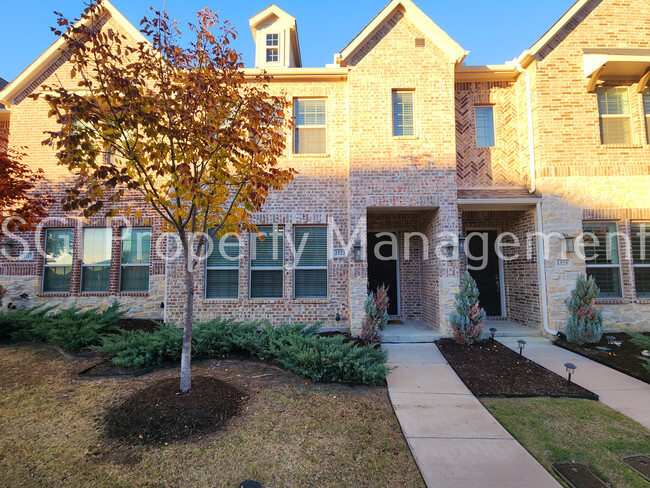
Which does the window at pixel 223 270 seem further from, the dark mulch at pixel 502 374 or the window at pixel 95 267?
the dark mulch at pixel 502 374

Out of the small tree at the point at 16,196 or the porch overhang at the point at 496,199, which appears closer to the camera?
the small tree at the point at 16,196

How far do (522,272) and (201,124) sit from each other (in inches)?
318

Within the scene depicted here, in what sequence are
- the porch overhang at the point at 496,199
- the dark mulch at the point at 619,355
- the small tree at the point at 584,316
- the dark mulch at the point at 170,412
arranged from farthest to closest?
the porch overhang at the point at 496,199, the small tree at the point at 584,316, the dark mulch at the point at 619,355, the dark mulch at the point at 170,412

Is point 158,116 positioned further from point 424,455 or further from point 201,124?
point 424,455

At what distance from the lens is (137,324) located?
25.4ft

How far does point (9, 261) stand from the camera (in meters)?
8.29

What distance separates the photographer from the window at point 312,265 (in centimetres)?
781

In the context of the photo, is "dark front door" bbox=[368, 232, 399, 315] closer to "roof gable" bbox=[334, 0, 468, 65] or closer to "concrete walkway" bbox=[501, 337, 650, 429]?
"concrete walkway" bbox=[501, 337, 650, 429]

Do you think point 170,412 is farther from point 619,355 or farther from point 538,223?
point 538,223

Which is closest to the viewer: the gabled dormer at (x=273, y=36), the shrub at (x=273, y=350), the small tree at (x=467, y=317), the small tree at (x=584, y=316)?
the shrub at (x=273, y=350)

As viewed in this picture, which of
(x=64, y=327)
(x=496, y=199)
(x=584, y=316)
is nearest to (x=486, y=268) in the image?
(x=496, y=199)

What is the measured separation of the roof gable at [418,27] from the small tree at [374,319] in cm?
571

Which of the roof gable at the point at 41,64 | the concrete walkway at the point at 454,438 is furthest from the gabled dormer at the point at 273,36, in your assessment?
the concrete walkway at the point at 454,438

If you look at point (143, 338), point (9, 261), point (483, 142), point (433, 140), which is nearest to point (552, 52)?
point (483, 142)
